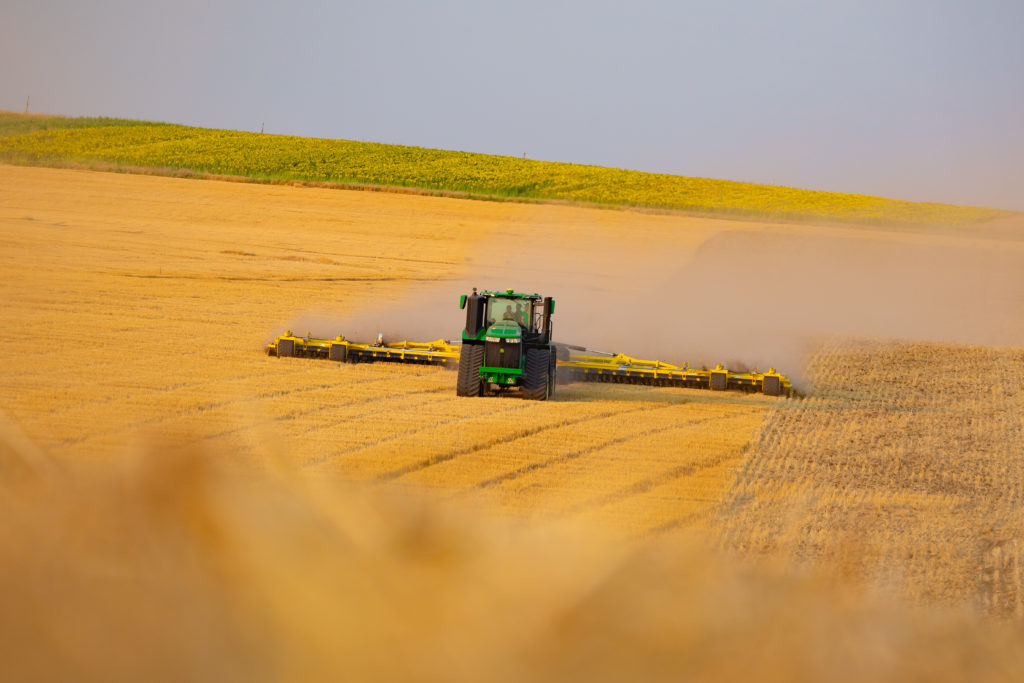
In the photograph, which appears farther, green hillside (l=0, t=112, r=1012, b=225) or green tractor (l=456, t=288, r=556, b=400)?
green hillside (l=0, t=112, r=1012, b=225)

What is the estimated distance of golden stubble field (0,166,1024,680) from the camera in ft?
24.9

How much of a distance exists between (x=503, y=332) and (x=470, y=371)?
0.86 m

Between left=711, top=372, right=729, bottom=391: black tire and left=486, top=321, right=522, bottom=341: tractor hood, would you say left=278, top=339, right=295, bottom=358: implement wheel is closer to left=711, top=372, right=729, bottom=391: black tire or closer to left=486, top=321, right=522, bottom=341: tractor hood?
left=486, top=321, right=522, bottom=341: tractor hood

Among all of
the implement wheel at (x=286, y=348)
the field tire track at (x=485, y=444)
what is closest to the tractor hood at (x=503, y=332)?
the field tire track at (x=485, y=444)

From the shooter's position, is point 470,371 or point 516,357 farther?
point 470,371

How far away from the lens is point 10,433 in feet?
42.9

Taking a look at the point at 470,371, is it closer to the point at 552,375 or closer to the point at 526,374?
the point at 526,374

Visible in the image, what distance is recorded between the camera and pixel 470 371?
717 inches

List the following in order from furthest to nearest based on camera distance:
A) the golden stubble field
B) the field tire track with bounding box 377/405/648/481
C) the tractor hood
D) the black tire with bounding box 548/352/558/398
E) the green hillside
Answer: the green hillside
the black tire with bounding box 548/352/558/398
the tractor hood
the field tire track with bounding box 377/405/648/481
the golden stubble field

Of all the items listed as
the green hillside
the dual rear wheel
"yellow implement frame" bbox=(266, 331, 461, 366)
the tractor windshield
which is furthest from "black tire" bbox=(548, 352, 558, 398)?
the green hillside

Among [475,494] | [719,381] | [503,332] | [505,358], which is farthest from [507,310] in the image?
[475,494]

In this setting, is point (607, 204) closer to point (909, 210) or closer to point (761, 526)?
point (909, 210)

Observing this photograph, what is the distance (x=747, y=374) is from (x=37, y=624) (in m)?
15.1

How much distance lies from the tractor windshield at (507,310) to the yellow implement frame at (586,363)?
60.6 inches
